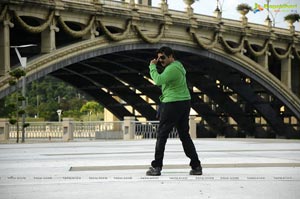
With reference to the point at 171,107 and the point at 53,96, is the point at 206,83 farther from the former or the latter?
the point at 53,96

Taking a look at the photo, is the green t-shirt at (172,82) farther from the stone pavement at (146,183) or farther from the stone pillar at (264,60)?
the stone pillar at (264,60)

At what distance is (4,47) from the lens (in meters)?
36.8

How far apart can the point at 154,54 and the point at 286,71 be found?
13109 millimetres

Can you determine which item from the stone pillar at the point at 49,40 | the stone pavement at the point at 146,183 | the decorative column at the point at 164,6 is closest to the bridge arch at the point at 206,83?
the decorative column at the point at 164,6

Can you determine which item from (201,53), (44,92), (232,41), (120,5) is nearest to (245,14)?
(232,41)

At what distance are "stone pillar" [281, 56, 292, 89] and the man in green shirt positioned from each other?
5197cm

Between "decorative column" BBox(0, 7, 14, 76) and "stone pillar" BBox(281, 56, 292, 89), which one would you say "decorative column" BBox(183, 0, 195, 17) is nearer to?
"stone pillar" BBox(281, 56, 292, 89)

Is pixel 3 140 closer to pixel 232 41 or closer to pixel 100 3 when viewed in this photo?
pixel 100 3

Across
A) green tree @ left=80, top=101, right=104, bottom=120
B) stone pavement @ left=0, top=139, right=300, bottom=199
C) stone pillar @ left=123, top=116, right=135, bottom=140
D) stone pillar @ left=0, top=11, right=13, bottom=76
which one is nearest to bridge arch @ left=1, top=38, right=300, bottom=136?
stone pillar @ left=0, top=11, right=13, bottom=76

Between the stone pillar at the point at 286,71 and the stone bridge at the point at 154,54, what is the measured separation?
0.09 metres

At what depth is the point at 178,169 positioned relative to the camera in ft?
30.6

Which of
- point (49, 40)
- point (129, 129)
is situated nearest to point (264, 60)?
point (49, 40)

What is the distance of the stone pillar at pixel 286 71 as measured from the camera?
59250 millimetres

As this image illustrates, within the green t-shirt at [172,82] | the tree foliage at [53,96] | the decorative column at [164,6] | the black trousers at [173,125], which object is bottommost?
the black trousers at [173,125]
